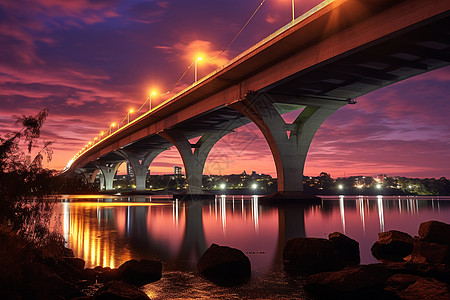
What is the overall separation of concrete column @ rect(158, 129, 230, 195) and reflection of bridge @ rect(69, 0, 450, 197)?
3356mm

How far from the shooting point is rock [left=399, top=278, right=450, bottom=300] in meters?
6.79

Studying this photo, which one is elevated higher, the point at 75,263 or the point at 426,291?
the point at 75,263

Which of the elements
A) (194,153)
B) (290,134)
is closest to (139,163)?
(194,153)

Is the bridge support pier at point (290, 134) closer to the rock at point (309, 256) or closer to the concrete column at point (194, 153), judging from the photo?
A: the concrete column at point (194, 153)

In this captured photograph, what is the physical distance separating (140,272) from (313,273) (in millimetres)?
4174

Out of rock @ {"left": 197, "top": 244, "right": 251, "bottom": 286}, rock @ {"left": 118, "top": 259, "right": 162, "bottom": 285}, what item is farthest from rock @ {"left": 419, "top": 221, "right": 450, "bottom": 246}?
rock @ {"left": 118, "top": 259, "right": 162, "bottom": 285}

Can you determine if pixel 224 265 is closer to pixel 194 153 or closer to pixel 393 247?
pixel 393 247

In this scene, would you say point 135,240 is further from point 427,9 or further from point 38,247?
point 427,9

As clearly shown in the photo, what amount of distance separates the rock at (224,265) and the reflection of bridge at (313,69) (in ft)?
52.1

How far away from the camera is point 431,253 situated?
9992 mm

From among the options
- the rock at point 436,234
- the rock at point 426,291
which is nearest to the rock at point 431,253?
the rock at point 436,234

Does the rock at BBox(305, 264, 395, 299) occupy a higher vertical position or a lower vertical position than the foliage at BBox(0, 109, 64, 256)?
lower

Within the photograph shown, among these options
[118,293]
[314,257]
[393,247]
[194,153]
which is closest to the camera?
[118,293]

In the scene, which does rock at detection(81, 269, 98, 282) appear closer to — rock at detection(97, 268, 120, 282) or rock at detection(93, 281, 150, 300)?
rock at detection(97, 268, 120, 282)
